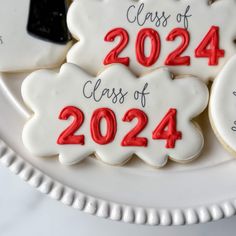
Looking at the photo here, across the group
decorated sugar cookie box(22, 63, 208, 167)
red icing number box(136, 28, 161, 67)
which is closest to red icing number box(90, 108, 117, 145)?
decorated sugar cookie box(22, 63, 208, 167)

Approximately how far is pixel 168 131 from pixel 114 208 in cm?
16

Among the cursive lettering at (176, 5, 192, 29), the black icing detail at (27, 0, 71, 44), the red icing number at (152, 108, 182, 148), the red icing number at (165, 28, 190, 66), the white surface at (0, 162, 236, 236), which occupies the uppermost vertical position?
the cursive lettering at (176, 5, 192, 29)

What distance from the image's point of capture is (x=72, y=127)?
2.36ft

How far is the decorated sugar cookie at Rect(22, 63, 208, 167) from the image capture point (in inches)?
28.2

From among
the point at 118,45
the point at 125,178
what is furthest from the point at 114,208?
the point at 118,45

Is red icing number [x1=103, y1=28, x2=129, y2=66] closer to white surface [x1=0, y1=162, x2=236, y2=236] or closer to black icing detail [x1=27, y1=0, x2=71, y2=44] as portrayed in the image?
black icing detail [x1=27, y1=0, x2=71, y2=44]

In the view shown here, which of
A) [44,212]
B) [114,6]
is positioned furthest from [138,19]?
[44,212]

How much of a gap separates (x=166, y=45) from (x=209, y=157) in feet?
0.66

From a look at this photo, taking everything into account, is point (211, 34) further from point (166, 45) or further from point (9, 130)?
point (9, 130)

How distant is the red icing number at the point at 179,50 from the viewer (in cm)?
72

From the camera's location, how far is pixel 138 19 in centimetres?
72

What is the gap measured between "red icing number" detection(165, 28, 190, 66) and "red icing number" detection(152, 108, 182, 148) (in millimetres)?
77

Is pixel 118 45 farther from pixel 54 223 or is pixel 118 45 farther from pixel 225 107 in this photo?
pixel 54 223

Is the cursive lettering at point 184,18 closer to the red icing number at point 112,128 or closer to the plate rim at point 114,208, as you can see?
the red icing number at point 112,128
